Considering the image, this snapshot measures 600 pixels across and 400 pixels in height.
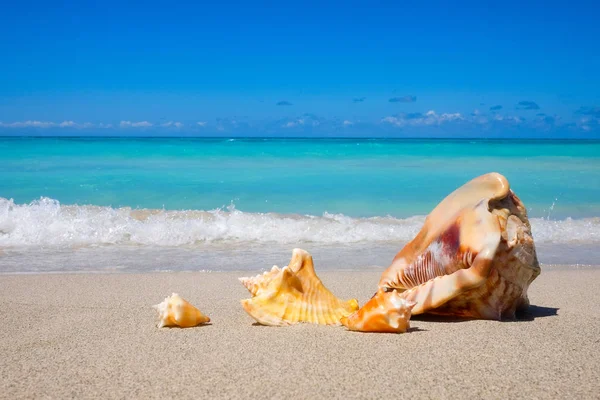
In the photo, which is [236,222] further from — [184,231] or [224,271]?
[224,271]

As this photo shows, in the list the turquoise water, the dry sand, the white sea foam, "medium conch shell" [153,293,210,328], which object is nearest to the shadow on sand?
the dry sand

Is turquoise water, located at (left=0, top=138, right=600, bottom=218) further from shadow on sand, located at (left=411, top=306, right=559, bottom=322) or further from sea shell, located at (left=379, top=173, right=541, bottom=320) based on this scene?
sea shell, located at (left=379, top=173, right=541, bottom=320)

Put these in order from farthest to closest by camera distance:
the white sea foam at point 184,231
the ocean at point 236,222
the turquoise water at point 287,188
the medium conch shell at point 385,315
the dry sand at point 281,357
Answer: the turquoise water at point 287,188 < the white sea foam at point 184,231 < the ocean at point 236,222 < the medium conch shell at point 385,315 < the dry sand at point 281,357

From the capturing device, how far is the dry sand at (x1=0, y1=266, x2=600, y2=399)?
6.86 ft

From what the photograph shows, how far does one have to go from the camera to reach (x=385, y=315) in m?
2.70

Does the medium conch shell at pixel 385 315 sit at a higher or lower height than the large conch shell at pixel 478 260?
lower

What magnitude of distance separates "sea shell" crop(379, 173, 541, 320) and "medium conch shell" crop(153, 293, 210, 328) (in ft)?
3.47

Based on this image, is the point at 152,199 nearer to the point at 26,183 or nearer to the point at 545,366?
the point at 26,183

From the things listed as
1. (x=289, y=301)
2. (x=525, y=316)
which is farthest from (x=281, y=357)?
(x=525, y=316)

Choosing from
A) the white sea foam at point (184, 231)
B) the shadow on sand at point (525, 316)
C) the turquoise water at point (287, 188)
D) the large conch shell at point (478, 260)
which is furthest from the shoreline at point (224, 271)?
the turquoise water at point (287, 188)

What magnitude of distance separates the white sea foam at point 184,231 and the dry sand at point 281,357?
3.17 metres

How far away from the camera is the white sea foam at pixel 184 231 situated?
6.62m

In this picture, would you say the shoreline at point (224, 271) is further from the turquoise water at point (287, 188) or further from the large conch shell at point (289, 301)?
the turquoise water at point (287, 188)

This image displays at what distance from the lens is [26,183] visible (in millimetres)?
14812
